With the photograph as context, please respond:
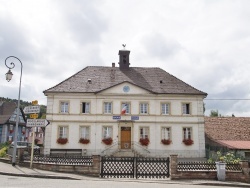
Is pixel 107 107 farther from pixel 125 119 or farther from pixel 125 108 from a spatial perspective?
pixel 125 119

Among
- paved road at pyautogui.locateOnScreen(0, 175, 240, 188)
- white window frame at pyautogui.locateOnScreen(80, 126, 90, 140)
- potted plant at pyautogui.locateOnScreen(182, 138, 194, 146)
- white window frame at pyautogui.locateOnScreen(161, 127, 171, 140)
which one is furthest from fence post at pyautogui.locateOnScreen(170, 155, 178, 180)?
white window frame at pyautogui.locateOnScreen(80, 126, 90, 140)

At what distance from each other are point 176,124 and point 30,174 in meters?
18.9

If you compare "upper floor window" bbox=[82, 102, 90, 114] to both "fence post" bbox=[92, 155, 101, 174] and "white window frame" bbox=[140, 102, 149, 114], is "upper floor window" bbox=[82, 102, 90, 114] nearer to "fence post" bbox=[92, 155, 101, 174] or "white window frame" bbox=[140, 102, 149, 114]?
"white window frame" bbox=[140, 102, 149, 114]

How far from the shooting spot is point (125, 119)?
2898 centimetres

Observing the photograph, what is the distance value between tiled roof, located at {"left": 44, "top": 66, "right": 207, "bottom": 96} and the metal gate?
15980 mm

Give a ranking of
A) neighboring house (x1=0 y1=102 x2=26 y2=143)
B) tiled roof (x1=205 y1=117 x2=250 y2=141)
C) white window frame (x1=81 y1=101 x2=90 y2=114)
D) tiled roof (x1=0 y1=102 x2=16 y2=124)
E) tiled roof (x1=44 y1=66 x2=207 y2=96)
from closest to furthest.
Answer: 1. white window frame (x1=81 y1=101 x2=90 y2=114)
2. tiled roof (x1=44 y1=66 x2=207 y2=96)
3. tiled roof (x1=205 y1=117 x2=250 y2=141)
4. neighboring house (x1=0 y1=102 x2=26 y2=143)
5. tiled roof (x1=0 y1=102 x2=16 y2=124)

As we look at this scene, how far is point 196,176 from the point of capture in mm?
13766

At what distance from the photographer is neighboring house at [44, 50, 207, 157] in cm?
2866

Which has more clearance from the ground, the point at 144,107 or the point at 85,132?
the point at 144,107

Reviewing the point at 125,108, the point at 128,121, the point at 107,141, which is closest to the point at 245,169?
the point at 128,121

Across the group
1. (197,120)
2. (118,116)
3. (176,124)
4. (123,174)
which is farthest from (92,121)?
(123,174)

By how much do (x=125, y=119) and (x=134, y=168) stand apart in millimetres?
14974

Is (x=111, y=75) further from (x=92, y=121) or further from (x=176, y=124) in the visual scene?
(x=176, y=124)

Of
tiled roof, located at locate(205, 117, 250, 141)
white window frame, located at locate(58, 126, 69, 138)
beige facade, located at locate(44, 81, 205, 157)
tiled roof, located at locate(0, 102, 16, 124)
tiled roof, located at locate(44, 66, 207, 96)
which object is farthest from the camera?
tiled roof, located at locate(0, 102, 16, 124)
